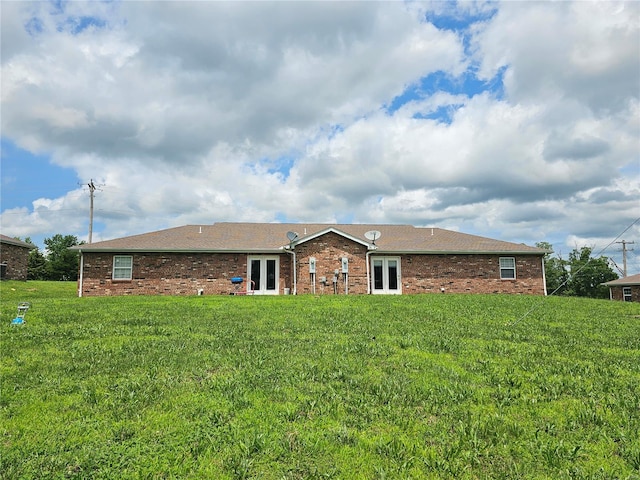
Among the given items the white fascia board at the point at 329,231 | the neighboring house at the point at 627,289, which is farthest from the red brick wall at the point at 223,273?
the neighboring house at the point at 627,289

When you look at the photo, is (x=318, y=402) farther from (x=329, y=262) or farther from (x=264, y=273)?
(x=264, y=273)

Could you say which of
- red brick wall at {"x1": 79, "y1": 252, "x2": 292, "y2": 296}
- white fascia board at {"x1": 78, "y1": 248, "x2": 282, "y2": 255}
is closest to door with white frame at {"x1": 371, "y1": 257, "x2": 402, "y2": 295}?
white fascia board at {"x1": 78, "y1": 248, "x2": 282, "y2": 255}

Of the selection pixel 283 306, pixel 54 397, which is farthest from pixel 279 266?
pixel 54 397

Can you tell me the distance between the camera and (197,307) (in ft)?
42.8

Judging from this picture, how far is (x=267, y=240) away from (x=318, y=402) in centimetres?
1797

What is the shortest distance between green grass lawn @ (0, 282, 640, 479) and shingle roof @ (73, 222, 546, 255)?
11.7 m

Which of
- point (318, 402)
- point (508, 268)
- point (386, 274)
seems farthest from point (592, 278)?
point (318, 402)

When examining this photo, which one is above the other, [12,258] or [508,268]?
→ [12,258]

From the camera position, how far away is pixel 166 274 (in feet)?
67.7

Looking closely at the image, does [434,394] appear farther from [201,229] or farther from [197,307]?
[201,229]

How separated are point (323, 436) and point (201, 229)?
21372 mm

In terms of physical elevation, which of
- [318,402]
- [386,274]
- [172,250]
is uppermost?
[172,250]

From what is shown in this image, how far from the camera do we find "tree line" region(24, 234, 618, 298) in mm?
47906

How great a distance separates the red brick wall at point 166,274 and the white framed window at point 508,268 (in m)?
13.2
